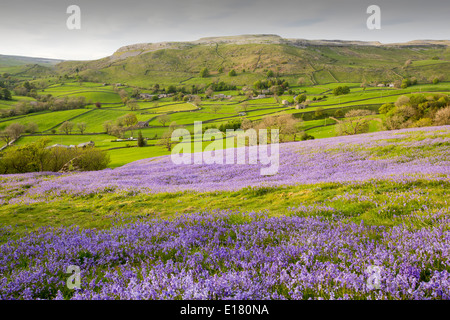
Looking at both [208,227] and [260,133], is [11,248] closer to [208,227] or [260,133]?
[208,227]

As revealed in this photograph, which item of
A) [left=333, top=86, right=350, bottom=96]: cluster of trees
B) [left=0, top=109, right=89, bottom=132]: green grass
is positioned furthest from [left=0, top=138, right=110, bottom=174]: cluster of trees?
[left=333, top=86, right=350, bottom=96]: cluster of trees

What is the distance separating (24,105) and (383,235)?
19611cm

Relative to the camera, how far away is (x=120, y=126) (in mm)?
128875

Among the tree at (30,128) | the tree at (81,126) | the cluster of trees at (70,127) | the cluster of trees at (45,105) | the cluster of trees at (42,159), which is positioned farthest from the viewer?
the cluster of trees at (45,105)

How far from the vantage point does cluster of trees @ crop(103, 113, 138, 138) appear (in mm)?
121050

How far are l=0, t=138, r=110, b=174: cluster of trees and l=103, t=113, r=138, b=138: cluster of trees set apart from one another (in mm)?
89830

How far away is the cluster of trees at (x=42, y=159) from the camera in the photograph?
93.4ft

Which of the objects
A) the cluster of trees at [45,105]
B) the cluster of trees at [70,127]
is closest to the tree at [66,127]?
the cluster of trees at [70,127]

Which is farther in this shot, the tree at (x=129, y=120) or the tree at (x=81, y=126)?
the tree at (x=129, y=120)

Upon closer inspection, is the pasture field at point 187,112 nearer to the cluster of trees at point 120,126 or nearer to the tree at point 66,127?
the tree at point 66,127

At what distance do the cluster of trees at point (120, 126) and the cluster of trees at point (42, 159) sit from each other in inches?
3537

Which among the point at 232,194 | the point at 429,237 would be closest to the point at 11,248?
the point at 232,194

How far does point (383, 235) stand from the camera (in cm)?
464

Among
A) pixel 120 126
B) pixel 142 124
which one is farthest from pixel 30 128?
pixel 142 124
